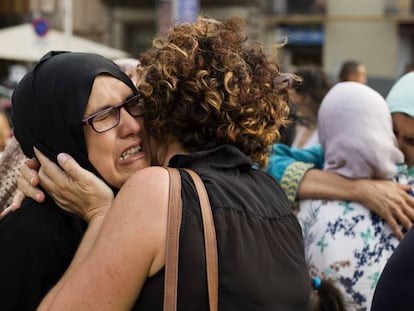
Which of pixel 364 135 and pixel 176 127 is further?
pixel 364 135

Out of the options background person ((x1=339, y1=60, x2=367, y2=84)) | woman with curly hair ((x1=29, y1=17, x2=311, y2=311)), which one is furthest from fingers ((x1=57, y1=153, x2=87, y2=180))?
background person ((x1=339, y1=60, x2=367, y2=84))

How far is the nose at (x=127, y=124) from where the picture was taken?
1.91 meters

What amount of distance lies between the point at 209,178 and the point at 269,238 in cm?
20

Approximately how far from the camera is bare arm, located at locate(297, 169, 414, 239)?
2.41 meters

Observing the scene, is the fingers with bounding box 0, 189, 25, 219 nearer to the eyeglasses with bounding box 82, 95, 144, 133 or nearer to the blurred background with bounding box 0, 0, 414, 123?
the eyeglasses with bounding box 82, 95, 144, 133

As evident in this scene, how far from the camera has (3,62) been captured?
24641 millimetres

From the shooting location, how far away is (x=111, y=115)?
191 cm

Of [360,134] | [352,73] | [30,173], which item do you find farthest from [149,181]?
[352,73]

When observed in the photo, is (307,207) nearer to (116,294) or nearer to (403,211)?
(403,211)

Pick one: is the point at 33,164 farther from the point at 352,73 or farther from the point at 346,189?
the point at 352,73

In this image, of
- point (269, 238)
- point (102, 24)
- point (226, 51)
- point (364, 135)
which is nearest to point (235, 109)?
point (226, 51)

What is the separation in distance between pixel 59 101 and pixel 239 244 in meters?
0.59

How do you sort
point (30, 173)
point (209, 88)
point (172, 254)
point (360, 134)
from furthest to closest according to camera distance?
point (360, 134) < point (30, 173) < point (209, 88) < point (172, 254)

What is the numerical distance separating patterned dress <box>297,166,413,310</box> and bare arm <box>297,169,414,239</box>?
3cm
